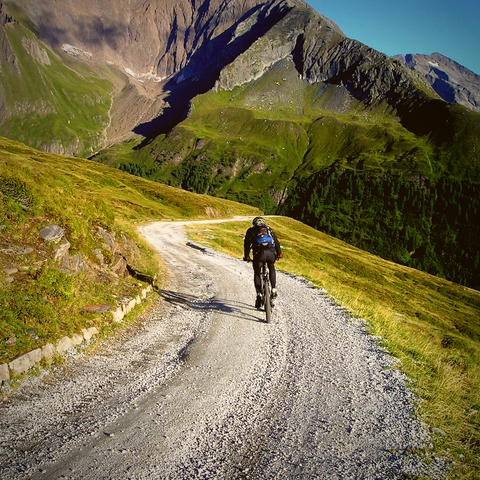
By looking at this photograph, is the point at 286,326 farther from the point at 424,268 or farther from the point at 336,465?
the point at 424,268

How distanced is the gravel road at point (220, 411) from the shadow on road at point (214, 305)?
156 cm

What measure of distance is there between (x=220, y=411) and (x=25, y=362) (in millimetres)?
4590

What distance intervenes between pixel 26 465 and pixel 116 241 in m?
13.1

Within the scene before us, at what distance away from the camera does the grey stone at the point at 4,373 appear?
21.8 feet

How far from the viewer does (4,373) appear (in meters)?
6.68

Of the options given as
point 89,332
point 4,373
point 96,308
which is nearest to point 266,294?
point 96,308

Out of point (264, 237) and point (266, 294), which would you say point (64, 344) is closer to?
point (266, 294)

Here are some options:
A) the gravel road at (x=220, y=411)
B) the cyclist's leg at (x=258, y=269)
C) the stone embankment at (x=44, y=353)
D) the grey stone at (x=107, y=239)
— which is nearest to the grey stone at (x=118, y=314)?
the stone embankment at (x=44, y=353)

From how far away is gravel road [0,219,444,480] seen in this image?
4840mm

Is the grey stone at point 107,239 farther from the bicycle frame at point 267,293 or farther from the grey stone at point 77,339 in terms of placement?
the bicycle frame at point 267,293

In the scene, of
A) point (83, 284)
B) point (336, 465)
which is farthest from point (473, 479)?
point (83, 284)

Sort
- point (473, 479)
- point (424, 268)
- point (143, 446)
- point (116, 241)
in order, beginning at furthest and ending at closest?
point (424, 268)
point (116, 241)
point (143, 446)
point (473, 479)

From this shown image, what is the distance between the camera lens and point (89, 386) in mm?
7113

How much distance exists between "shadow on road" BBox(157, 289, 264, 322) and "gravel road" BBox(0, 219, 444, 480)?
1560mm
